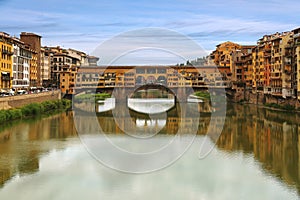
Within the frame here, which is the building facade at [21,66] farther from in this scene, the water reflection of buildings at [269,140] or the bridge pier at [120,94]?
the water reflection of buildings at [269,140]

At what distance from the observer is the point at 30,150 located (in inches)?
494

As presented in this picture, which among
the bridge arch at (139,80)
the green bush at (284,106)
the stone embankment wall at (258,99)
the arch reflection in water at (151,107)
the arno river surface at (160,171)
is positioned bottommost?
the arno river surface at (160,171)

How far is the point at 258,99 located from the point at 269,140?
14.9 metres

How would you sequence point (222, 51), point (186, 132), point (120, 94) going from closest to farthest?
1. point (186, 132)
2. point (120, 94)
3. point (222, 51)

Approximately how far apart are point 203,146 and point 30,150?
17.1 ft

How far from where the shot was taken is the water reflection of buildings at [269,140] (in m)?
10.7

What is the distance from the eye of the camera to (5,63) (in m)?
23.6

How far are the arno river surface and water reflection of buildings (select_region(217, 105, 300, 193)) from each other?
2 centimetres

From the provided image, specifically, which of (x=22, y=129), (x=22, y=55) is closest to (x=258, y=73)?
(x=22, y=55)

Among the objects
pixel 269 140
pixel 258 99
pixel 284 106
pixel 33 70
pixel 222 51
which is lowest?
pixel 269 140

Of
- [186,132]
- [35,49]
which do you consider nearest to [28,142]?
[186,132]

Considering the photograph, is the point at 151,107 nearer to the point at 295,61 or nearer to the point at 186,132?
the point at 295,61

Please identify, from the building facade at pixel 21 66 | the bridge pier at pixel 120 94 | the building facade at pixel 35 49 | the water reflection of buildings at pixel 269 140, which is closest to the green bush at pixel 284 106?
the water reflection of buildings at pixel 269 140

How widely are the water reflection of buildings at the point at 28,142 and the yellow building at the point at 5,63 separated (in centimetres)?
430
